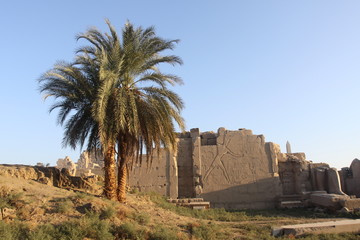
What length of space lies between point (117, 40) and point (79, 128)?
10.1 ft

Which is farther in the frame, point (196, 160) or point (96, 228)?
point (196, 160)

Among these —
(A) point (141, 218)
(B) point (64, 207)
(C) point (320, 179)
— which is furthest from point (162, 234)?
(C) point (320, 179)

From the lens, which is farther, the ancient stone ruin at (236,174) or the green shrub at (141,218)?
the ancient stone ruin at (236,174)

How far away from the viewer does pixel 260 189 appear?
15.8 metres

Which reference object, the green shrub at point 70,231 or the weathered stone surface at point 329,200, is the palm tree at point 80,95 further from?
the weathered stone surface at point 329,200

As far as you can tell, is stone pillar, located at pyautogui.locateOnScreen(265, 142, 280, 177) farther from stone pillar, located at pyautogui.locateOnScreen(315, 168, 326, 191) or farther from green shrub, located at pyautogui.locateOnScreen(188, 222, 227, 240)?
green shrub, located at pyautogui.locateOnScreen(188, 222, 227, 240)

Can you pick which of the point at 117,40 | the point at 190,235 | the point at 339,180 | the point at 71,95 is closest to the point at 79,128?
the point at 71,95

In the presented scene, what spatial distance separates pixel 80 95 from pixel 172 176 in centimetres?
704

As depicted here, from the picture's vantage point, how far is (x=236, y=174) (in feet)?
52.5

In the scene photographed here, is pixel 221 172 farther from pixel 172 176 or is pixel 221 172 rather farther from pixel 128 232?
pixel 128 232

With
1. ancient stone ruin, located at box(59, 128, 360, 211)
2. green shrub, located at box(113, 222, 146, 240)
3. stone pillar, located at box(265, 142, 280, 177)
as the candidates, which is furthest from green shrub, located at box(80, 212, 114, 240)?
stone pillar, located at box(265, 142, 280, 177)

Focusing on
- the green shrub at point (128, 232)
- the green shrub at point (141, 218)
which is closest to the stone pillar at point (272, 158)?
the green shrub at point (141, 218)

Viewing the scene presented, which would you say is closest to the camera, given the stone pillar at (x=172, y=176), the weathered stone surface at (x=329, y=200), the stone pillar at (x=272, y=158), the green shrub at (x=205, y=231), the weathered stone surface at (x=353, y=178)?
the green shrub at (x=205, y=231)

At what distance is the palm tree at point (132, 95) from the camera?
9.58 metres
